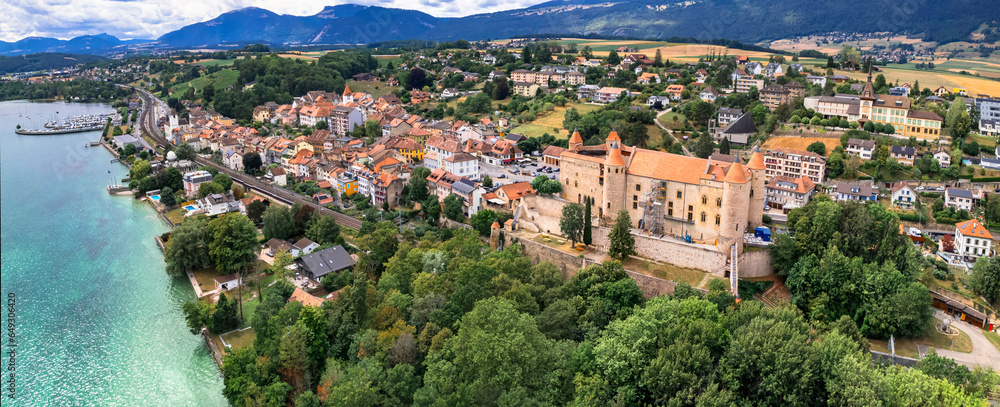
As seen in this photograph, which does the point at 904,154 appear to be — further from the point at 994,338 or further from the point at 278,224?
the point at 278,224

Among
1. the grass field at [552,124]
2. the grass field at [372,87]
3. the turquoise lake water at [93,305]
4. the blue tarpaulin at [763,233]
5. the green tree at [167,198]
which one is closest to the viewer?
the turquoise lake water at [93,305]

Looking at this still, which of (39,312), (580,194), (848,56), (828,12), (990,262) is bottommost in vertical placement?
(39,312)

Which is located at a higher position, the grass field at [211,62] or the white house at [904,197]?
the grass field at [211,62]

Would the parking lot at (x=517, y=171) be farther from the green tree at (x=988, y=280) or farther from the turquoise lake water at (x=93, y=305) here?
the green tree at (x=988, y=280)

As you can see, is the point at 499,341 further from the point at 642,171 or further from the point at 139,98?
the point at 139,98

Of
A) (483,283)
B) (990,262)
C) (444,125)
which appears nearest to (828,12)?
(444,125)

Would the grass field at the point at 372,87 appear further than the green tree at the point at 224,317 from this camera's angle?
Yes

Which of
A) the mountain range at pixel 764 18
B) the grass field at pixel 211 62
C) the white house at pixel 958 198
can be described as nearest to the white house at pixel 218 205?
the white house at pixel 958 198
